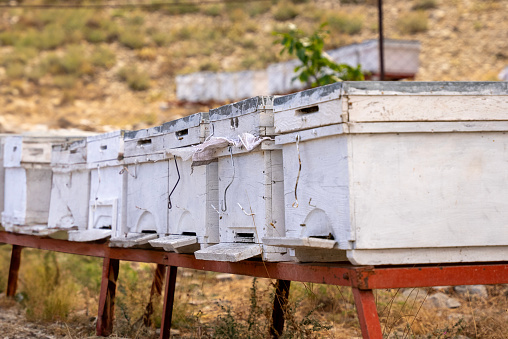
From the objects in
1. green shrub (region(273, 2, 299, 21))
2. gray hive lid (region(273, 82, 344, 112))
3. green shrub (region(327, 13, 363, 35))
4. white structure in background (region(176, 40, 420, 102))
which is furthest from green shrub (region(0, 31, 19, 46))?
gray hive lid (region(273, 82, 344, 112))

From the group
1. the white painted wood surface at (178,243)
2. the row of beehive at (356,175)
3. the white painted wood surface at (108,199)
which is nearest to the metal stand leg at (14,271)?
the white painted wood surface at (108,199)

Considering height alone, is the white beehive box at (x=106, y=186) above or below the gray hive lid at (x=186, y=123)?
below

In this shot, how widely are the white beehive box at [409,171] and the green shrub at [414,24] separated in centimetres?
2623

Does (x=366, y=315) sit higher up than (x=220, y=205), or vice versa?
(x=220, y=205)

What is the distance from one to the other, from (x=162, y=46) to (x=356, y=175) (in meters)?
29.6

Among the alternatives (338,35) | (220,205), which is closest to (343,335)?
(220,205)

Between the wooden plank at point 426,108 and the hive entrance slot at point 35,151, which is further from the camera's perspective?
→ the hive entrance slot at point 35,151

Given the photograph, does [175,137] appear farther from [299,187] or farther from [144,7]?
[144,7]

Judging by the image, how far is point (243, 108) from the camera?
202 inches

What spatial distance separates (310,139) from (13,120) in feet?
68.9

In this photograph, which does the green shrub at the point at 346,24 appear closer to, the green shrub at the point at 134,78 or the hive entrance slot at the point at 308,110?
the green shrub at the point at 134,78

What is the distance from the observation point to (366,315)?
4039 millimetres

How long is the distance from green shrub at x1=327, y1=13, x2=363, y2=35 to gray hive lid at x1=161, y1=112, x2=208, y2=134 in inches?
1011

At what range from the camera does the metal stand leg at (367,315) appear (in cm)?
399
